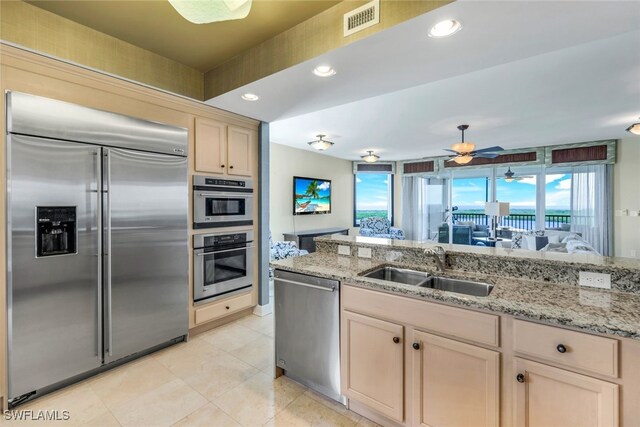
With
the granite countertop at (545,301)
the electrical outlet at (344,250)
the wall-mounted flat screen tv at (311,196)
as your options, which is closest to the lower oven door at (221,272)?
the electrical outlet at (344,250)

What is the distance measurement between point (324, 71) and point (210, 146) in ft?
4.94

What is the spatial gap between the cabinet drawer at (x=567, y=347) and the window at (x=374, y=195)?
23.4 feet

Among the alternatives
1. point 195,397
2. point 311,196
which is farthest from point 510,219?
point 195,397

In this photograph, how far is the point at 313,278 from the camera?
198 centimetres

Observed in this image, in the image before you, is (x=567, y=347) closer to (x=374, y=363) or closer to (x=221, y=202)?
(x=374, y=363)

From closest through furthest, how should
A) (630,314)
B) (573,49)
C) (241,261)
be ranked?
(630,314) < (573,49) < (241,261)

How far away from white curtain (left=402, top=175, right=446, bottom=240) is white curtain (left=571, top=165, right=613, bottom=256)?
2867 millimetres

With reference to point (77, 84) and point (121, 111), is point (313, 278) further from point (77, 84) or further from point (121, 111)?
point (77, 84)

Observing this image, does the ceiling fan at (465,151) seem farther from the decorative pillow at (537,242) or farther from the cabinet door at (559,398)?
the cabinet door at (559,398)

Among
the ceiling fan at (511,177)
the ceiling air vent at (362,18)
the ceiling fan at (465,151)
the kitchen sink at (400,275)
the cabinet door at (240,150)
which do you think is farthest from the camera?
the ceiling fan at (511,177)

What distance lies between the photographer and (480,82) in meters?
2.97

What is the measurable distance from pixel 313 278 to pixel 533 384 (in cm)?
126

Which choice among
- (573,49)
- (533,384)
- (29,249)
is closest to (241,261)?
(29,249)

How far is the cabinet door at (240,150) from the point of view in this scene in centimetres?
320
